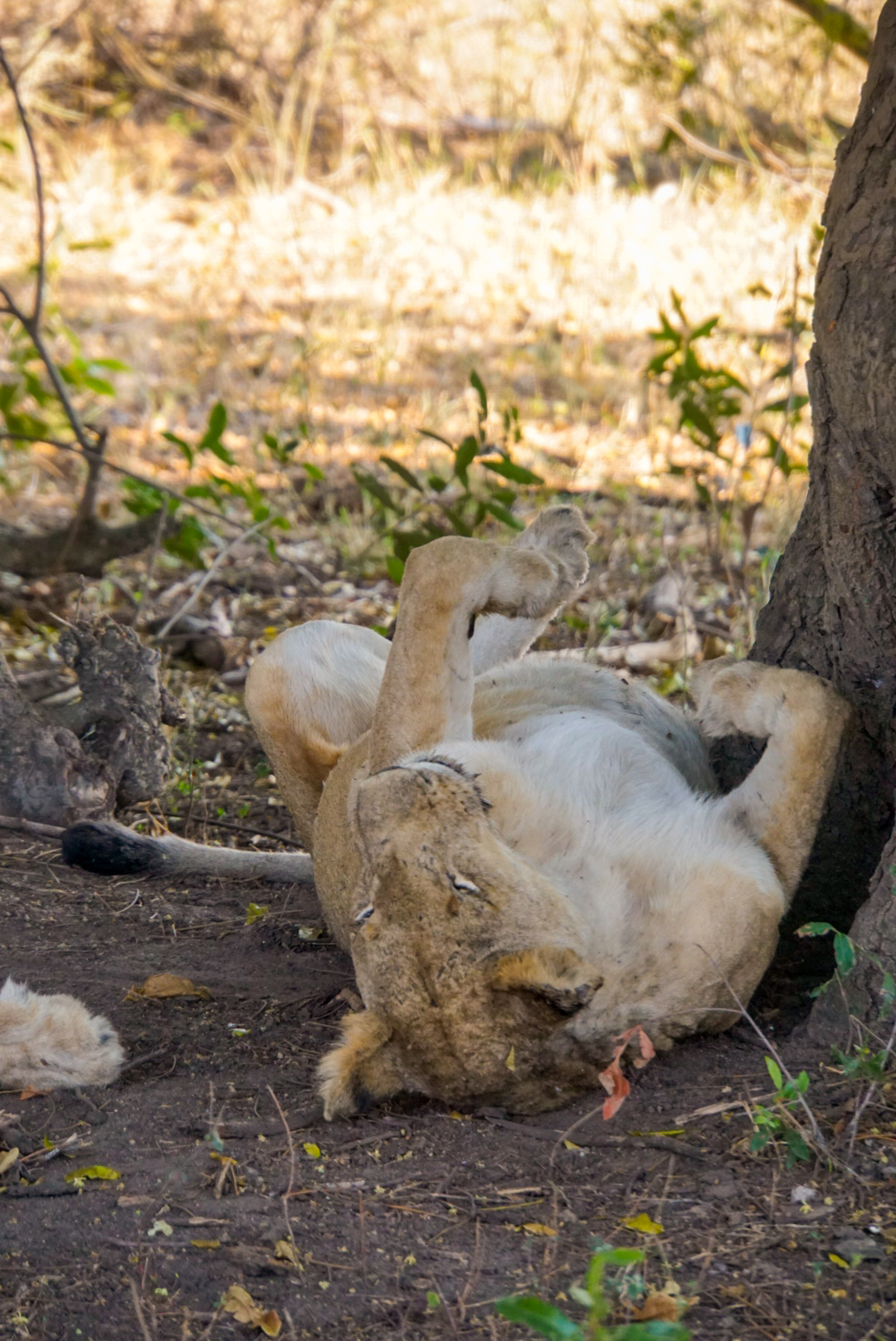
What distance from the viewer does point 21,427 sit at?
225 inches

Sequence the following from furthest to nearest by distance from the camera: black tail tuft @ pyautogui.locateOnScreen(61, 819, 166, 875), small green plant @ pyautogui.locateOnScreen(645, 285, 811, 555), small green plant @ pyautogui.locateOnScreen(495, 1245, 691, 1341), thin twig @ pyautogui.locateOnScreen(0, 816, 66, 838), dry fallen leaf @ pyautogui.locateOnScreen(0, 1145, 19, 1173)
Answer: small green plant @ pyautogui.locateOnScreen(645, 285, 811, 555), thin twig @ pyautogui.locateOnScreen(0, 816, 66, 838), black tail tuft @ pyautogui.locateOnScreen(61, 819, 166, 875), dry fallen leaf @ pyautogui.locateOnScreen(0, 1145, 19, 1173), small green plant @ pyautogui.locateOnScreen(495, 1245, 691, 1341)

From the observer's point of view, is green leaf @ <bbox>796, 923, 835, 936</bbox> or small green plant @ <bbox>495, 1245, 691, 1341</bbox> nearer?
small green plant @ <bbox>495, 1245, 691, 1341</bbox>

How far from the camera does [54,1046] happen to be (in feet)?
10.1

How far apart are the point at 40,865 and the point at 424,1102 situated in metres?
1.96

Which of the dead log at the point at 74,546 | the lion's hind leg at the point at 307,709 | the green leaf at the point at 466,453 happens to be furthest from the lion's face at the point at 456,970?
the dead log at the point at 74,546

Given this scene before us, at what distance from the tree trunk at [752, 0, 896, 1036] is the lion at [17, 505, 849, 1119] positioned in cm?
18

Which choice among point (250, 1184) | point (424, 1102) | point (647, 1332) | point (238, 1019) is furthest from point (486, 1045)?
point (647, 1332)

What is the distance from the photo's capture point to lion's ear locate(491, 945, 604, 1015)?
2.73 m

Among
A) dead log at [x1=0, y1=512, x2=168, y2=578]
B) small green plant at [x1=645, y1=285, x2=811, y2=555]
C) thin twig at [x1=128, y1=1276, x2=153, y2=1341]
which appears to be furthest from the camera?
dead log at [x1=0, y1=512, x2=168, y2=578]

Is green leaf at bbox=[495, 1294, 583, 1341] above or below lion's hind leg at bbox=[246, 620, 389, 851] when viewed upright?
above

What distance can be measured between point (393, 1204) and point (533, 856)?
2.90 feet

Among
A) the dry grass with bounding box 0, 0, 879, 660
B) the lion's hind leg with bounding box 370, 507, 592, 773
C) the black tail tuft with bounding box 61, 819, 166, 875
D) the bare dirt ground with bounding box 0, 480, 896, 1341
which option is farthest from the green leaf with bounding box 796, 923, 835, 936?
the dry grass with bounding box 0, 0, 879, 660

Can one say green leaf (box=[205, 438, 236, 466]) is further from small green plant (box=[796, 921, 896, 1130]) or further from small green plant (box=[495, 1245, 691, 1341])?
small green plant (box=[495, 1245, 691, 1341])

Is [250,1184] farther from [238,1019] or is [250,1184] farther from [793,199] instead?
[793,199]
